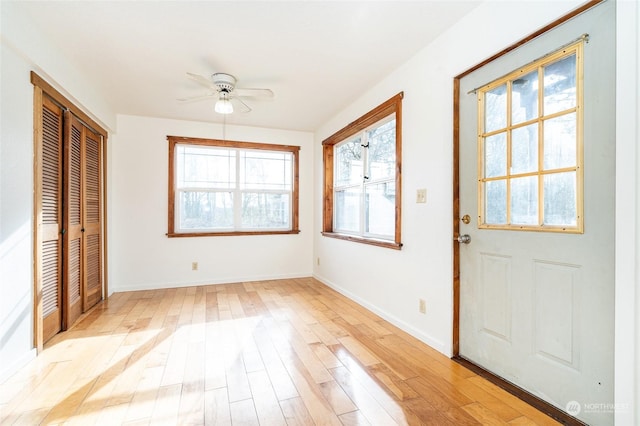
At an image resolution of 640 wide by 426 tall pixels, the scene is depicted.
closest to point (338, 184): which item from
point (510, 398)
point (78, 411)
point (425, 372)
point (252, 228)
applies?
point (252, 228)

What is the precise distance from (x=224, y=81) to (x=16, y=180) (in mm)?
1763

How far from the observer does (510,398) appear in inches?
69.1

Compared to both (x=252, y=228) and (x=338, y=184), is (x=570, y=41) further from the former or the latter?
(x=252, y=228)

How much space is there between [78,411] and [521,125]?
2.97 metres

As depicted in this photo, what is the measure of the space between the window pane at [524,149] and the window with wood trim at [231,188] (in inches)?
139

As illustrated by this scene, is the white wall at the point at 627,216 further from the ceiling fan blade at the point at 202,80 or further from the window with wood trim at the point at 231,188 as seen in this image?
the window with wood trim at the point at 231,188

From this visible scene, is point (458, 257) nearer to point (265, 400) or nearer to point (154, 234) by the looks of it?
point (265, 400)

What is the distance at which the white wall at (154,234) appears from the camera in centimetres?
416

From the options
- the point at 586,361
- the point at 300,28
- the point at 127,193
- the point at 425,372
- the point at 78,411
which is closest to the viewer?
the point at 586,361

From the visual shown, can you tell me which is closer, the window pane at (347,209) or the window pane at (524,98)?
the window pane at (524,98)

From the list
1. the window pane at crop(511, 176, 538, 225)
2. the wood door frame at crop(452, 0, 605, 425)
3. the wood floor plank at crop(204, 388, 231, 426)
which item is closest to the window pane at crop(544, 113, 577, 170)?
the window pane at crop(511, 176, 538, 225)

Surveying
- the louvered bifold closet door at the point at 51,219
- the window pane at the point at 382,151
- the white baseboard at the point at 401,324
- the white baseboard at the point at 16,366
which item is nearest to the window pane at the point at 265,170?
the window pane at the point at 382,151

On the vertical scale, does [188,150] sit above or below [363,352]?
above
